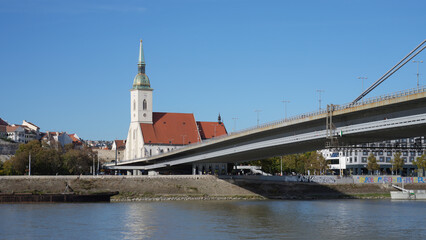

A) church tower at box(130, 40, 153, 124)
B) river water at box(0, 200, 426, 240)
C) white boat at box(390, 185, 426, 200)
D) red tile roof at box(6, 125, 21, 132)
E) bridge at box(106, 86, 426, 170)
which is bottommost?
river water at box(0, 200, 426, 240)

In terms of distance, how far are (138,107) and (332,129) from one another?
81257mm

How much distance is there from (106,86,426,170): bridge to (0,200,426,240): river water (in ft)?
24.9

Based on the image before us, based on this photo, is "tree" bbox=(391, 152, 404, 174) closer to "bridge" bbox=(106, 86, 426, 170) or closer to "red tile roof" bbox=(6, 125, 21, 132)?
"bridge" bbox=(106, 86, 426, 170)

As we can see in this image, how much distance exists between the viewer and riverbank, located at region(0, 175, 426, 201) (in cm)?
9119

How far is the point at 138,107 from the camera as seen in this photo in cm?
13900

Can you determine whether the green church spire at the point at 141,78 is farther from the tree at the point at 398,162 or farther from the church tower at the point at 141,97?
the tree at the point at 398,162

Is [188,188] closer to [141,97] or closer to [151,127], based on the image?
[151,127]

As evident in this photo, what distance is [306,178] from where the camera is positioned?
103875mm

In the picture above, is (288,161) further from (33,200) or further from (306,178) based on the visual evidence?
(33,200)

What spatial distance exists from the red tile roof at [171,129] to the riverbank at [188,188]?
33.2m

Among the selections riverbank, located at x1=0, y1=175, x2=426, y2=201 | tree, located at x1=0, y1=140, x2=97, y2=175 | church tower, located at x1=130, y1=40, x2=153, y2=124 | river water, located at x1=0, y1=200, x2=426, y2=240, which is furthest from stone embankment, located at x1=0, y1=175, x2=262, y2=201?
church tower, located at x1=130, y1=40, x2=153, y2=124

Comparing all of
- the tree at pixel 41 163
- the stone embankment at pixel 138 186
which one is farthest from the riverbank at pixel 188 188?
the tree at pixel 41 163

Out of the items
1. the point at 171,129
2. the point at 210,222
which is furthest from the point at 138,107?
the point at 210,222

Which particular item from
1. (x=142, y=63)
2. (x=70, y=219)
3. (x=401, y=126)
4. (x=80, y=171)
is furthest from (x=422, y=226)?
(x=142, y=63)
